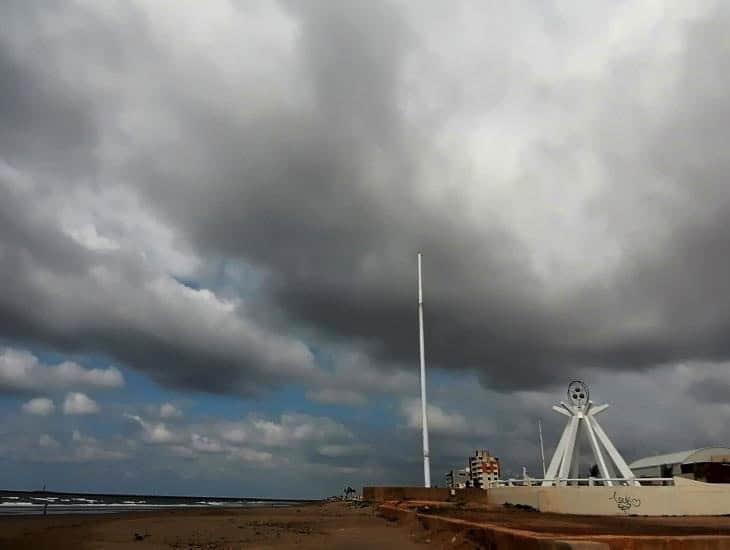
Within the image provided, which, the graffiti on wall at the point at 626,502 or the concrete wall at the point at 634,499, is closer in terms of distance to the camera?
the concrete wall at the point at 634,499

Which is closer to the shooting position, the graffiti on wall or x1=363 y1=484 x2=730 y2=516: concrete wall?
x1=363 y1=484 x2=730 y2=516: concrete wall

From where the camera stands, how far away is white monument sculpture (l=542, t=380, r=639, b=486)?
4356 cm

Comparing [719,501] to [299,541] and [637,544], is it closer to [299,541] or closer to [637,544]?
[299,541]

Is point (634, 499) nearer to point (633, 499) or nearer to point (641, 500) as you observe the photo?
point (633, 499)

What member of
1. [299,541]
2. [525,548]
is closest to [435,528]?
[299,541]

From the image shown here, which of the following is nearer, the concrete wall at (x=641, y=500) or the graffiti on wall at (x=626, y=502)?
the concrete wall at (x=641, y=500)

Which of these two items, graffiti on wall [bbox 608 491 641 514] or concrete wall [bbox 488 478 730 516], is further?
graffiti on wall [bbox 608 491 641 514]

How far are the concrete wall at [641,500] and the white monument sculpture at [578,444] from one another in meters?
10.1

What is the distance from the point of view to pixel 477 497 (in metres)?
37.4

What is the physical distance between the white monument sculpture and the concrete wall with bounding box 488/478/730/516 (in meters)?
10.1

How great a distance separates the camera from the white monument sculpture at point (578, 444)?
43.6m

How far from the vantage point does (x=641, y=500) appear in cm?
3161

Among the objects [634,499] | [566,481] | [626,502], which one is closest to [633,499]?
[634,499]

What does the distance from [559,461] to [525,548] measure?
37815 millimetres
